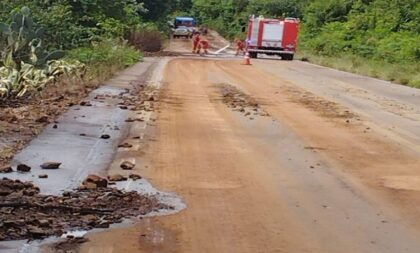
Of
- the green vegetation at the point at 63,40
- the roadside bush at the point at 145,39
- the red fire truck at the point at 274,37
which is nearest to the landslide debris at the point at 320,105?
the green vegetation at the point at 63,40

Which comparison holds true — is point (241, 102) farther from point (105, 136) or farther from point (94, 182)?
point (94, 182)

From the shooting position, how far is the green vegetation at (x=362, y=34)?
35688 millimetres

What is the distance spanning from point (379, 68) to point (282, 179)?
1029 inches

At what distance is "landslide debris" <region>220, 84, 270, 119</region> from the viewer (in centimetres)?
1500

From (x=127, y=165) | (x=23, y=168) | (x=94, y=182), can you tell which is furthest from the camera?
(x=127, y=165)

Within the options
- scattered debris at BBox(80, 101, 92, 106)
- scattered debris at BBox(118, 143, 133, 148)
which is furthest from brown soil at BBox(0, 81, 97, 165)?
scattered debris at BBox(118, 143, 133, 148)

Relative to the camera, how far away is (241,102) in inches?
660

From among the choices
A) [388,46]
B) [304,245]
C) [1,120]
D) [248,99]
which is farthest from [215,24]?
[304,245]

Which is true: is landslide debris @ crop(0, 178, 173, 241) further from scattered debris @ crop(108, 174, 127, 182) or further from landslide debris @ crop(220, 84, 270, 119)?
landslide debris @ crop(220, 84, 270, 119)

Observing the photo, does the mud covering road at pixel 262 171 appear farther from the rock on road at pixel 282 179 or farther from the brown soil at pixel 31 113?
the brown soil at pixel 31 113

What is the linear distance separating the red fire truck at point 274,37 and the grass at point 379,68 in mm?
2753

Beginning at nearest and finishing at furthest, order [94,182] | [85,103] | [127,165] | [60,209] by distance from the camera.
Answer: [60,209], [94,182], [127,165], [85,103]

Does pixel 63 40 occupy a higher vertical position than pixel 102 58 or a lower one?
higher

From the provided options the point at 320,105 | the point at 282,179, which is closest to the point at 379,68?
the point at 320,105
